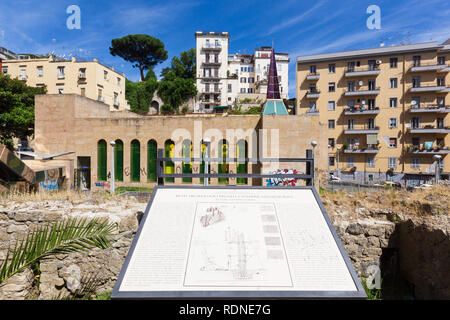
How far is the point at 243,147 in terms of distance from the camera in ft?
66.0

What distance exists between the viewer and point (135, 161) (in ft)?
71.2

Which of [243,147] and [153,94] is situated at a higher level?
[153,94]

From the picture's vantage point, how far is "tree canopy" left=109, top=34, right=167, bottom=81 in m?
58.2

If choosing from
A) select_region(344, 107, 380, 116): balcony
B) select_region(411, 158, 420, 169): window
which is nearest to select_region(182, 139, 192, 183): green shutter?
select_region(344, 107, 380, 116): balcony

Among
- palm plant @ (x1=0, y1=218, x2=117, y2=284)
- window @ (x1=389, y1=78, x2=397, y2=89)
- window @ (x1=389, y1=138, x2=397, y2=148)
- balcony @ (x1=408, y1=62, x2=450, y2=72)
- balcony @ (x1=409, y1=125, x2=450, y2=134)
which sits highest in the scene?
balcony @ (x1=408, y1=62, x2=450, y2=72)

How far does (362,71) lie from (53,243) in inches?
1765

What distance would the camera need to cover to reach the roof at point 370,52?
36000mm

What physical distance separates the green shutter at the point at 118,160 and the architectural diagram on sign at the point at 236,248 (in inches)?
800

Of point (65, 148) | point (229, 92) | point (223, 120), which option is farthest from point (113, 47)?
point (223, 120)

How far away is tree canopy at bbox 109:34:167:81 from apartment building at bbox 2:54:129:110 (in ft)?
68.5

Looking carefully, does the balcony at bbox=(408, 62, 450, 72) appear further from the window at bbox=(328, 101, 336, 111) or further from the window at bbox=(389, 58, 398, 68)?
the window at bbox=(328, 101, 336, 111)

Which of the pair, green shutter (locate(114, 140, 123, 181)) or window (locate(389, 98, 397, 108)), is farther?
window (locate(389, 98, 397, 108))
